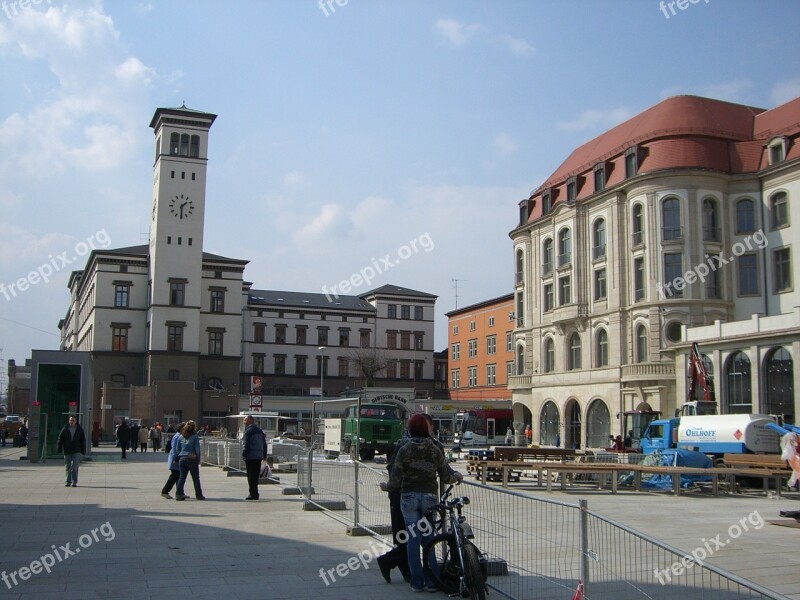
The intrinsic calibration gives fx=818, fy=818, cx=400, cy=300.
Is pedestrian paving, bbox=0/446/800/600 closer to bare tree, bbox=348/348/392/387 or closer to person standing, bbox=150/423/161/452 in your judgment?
person standing, bbox=150/423/161/452

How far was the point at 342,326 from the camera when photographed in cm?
10581

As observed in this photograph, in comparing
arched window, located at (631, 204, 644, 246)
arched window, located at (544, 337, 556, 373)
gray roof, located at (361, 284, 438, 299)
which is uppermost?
gray roof, located at (361, 284, 438, 299)

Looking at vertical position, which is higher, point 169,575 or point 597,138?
point 597,138

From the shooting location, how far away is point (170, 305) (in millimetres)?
76625

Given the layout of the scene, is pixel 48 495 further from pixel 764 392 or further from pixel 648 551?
pixel 764 392

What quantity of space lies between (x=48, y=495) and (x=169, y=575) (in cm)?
Result: 1076

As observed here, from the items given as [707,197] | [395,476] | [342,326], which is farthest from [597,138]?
[395,476]

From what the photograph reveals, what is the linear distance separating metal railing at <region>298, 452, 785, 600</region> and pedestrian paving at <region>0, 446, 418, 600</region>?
1242 mm

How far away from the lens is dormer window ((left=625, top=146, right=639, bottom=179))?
52344 millimetres

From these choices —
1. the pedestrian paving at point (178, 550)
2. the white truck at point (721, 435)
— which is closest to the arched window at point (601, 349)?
the white truck at point (721, 435)

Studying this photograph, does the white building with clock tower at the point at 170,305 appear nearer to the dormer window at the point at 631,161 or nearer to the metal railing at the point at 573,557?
the dormer window at the point at 631,161

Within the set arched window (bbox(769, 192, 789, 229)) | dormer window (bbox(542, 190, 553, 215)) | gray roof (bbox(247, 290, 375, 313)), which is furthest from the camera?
gray roof (bbox(247, 290, 375, 313))

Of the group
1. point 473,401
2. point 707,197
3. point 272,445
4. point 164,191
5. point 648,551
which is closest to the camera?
point 648,551

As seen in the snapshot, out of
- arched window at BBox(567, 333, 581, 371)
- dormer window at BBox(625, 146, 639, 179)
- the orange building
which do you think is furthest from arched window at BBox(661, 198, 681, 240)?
the orange building
